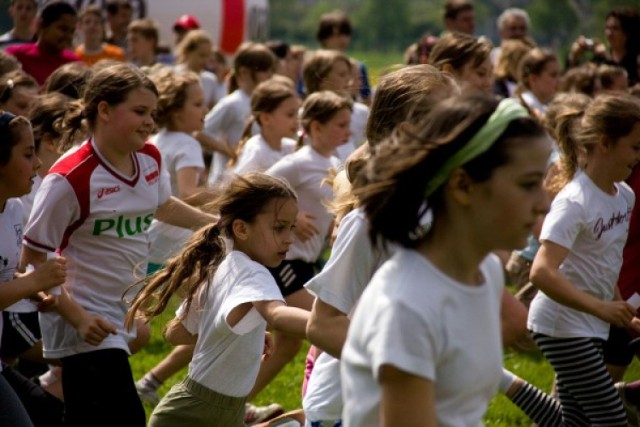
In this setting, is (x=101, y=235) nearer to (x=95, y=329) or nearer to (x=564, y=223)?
(x=95, y=329)

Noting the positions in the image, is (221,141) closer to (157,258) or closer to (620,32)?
(157,258)

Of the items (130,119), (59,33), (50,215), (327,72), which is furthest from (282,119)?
(50,215)

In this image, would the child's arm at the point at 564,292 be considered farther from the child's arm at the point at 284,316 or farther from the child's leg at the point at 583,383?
the child's arm at the point at 284,316

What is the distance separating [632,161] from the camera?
19.6 ft

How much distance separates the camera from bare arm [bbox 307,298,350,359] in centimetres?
364

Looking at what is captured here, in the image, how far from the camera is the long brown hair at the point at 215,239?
16.2ft

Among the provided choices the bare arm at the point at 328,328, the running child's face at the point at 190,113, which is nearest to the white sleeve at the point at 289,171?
the running child's face at the point at 190,113

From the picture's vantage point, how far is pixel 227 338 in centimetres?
475

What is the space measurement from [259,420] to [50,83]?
2338 mm

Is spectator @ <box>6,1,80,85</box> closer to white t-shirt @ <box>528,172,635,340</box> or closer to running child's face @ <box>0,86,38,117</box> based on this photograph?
running child's face @ <box>0,86,38,117</box>

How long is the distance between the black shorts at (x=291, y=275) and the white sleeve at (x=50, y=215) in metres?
2.06

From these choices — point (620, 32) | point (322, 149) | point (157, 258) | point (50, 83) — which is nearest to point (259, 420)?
point (157, 258)

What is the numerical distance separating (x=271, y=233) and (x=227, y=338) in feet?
1.47

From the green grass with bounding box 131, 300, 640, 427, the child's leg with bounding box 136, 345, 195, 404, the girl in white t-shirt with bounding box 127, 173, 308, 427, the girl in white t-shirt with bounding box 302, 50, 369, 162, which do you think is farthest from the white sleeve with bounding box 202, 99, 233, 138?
the girl in white t-shirt with bounding box 127, 173, 308, 427
